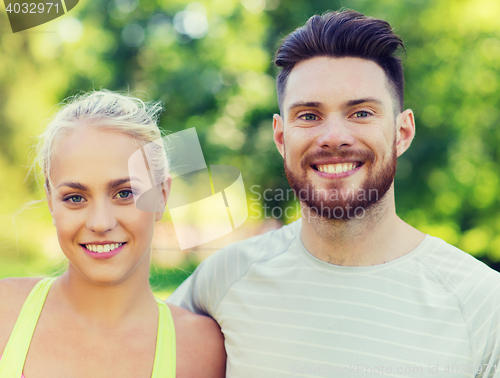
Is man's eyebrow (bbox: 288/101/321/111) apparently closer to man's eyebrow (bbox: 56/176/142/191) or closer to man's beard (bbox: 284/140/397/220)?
man's beard (bbox: 284/140/397/220)

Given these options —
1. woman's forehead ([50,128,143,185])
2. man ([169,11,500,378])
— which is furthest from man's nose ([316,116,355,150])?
woman's forehead ([50,128,143,185])

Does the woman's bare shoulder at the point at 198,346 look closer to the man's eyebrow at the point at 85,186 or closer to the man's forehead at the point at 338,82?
the man's eyebrow at the point at 85,186

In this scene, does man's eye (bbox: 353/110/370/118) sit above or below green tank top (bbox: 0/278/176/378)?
above

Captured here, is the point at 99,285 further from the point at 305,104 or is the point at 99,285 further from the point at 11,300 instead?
the point at 305,104

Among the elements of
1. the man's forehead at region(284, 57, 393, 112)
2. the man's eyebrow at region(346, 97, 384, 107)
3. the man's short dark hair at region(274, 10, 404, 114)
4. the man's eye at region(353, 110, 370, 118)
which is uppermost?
the man's short dark hair at region(274, 10, 404, 114)

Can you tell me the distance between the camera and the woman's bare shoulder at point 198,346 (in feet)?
6.30

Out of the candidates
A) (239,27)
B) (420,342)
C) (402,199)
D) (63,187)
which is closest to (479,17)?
(402,199)

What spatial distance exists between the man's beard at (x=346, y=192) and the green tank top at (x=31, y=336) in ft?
2.86

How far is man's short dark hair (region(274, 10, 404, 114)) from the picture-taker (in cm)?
208

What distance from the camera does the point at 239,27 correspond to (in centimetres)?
859

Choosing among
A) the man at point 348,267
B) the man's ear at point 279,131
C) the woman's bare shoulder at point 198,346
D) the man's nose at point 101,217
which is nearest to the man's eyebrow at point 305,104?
the man at point 348,267

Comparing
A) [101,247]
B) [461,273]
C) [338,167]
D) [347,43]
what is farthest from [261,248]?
[347,43]

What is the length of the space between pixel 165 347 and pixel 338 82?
1.43 meters

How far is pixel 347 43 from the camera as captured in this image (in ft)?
6.81
